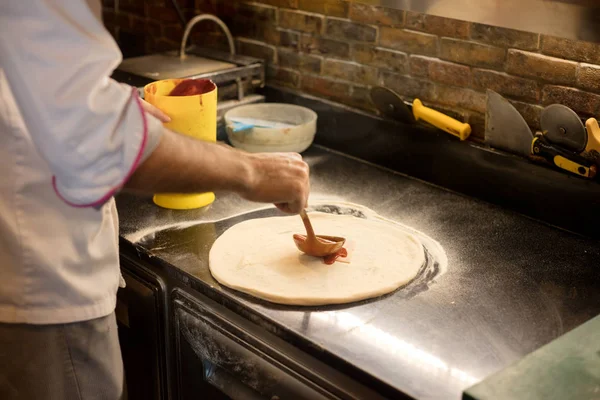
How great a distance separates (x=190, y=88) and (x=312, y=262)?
65 centimetres

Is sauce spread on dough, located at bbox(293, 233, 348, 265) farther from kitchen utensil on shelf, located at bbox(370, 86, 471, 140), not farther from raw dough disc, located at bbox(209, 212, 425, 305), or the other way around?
kitchen utensil on shelf, located at bbox(370, 86, 471, 140)

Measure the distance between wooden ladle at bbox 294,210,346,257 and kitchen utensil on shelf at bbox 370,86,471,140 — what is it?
0.56m

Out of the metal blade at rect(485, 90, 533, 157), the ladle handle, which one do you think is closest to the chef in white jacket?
the ladle handle

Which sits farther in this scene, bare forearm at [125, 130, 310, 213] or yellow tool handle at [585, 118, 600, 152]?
yellow tool handle at [585, 118, 600, 152]

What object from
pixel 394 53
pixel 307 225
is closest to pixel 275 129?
pixel 394 53

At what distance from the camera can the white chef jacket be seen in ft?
3.78

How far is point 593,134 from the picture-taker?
5.81 feet

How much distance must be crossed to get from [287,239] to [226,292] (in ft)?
0.96

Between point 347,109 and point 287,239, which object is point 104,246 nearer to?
point 287,239

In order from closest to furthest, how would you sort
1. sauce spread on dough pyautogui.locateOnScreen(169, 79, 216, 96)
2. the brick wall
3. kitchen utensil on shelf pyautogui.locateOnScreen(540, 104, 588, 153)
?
kitchen utensil on shelf pyautogui.locateOnScreen(540, 104, 588, 153)
the brick wall
sauce spread on dough pyautogui.locateOnScreen(169, 79, 216, 96)

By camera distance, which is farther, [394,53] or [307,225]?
[394,53]

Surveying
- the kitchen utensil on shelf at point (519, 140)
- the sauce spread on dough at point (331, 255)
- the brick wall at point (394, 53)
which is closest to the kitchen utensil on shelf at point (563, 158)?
the kitchen utensil on shelf at point (519, 140)

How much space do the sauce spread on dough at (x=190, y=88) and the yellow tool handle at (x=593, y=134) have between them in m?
0.98

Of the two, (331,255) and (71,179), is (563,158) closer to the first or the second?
(331,255)
